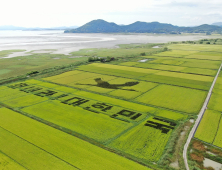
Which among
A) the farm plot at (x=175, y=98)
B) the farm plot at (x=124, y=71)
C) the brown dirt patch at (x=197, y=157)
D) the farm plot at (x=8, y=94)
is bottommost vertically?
the brown dirt patch at (x=197, y=157)

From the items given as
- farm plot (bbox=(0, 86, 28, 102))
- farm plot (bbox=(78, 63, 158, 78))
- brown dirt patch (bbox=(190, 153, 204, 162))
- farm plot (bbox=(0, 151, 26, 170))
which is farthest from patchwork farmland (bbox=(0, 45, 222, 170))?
farm plot (bbox=(78, 63, 158, 78))

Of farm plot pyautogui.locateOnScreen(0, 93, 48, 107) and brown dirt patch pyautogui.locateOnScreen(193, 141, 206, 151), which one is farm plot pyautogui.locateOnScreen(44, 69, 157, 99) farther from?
brown dirt patch pyautogui.locateOnScreen(193, 141, 206, 151)

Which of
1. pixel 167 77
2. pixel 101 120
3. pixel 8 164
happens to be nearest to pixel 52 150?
pixel 8 164

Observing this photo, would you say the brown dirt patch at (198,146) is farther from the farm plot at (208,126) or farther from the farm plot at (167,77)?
the farm plot at (167,77)

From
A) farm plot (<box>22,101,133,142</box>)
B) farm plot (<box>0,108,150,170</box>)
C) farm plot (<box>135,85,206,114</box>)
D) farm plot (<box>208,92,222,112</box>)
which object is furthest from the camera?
farm plot (<box>135,85,206,114</box>)

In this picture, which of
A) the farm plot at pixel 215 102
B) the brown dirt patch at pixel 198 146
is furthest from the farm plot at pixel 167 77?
the brown dirt patch at pixel 198 146

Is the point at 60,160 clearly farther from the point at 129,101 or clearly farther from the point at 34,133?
the point at 129,101
